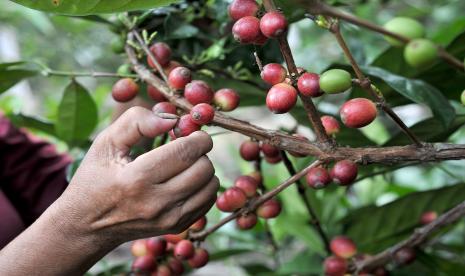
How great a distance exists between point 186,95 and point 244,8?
125mm

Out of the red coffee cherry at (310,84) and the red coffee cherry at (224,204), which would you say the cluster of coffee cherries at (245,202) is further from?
the red coffee cherry at (310,84)

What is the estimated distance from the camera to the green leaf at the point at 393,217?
0.93 m

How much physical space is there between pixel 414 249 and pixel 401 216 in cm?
15

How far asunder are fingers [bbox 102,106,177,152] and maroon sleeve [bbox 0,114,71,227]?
0.73 m

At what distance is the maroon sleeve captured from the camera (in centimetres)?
127

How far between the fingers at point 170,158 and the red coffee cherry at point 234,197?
0.11 metres

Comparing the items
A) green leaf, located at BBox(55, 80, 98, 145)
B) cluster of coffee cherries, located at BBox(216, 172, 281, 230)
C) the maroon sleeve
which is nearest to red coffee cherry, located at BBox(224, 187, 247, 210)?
cluster of coffee cherries, located at BBox(216, 172, 281, 230)

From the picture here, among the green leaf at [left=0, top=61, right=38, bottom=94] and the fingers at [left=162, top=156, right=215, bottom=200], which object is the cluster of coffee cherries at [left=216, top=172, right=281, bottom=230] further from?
the green leaf at [left=0, top=61, right=38, bottom=94]

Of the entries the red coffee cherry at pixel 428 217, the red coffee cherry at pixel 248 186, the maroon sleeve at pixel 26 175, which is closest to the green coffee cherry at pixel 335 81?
the red coffee cherry at pixel 248 186

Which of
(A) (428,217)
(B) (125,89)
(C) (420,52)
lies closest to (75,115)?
(B) (125,89)

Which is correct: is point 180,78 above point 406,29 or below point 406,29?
above

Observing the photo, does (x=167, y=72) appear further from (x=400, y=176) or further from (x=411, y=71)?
(x=400, y=176)

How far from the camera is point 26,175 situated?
1.30 m

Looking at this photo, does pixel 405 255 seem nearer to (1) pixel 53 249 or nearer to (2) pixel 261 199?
(2) pixel 261 199
